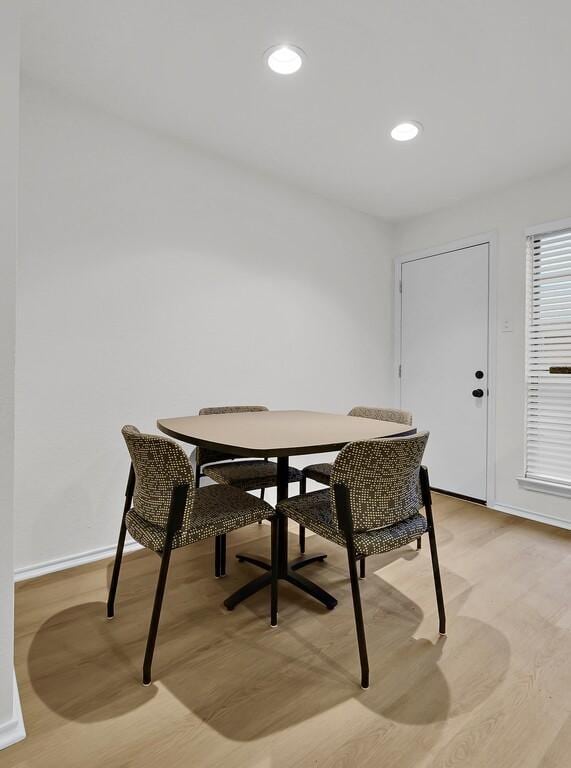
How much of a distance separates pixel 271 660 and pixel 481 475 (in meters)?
2.50

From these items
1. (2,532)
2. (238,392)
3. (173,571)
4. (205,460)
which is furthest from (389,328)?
(2,532)

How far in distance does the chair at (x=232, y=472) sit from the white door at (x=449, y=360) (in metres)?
1.73

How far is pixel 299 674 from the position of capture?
1.53 meters

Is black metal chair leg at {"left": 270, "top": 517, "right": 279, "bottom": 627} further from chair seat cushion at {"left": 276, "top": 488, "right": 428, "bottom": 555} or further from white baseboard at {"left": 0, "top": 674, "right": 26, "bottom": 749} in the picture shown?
white baseboard at {"left": 0, "top": 674, "right": 26, "bottom": 749}

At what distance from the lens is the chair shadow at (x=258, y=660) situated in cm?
138

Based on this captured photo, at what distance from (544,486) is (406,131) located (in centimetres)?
254

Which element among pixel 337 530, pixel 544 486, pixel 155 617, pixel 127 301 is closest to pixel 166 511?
pixel 155 617

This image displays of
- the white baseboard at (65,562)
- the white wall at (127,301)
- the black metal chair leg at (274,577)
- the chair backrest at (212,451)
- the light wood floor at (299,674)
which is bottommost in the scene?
the light wood floor at (299,674)

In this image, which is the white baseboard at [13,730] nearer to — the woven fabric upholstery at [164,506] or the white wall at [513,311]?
the woven fabric upholstery at [164,506]

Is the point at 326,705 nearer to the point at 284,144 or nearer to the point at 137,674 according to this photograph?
the point at 137,674

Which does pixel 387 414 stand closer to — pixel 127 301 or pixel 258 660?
pixel 258 660

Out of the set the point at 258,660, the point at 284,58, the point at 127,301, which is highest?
the point at 284,58

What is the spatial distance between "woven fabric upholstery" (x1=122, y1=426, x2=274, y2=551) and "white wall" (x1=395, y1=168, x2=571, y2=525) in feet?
7.63

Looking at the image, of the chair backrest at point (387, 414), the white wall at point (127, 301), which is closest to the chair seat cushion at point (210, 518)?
the white wall at point (127, 301)
